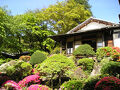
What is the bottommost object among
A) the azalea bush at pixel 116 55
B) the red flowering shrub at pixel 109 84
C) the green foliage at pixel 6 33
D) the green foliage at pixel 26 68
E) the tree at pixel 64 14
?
the green foliage at pixel 26 68

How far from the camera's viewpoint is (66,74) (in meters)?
6.50

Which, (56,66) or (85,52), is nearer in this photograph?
(56,66)

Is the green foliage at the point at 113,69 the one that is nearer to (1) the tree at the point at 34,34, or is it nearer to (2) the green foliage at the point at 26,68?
(2) the green foliage at the point at 26,68

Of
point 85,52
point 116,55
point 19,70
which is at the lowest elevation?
point 19,70

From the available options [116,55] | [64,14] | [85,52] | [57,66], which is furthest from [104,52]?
[64,14]

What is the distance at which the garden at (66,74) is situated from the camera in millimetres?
4729

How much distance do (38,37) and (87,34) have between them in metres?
10.6

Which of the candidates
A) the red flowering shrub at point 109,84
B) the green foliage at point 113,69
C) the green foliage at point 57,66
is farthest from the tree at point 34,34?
the red flowering shrub at point 109,84

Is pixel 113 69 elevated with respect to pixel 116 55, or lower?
lower

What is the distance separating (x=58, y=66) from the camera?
20.0 feet

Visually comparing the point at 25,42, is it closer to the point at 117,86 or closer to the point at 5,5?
the point at 5,5

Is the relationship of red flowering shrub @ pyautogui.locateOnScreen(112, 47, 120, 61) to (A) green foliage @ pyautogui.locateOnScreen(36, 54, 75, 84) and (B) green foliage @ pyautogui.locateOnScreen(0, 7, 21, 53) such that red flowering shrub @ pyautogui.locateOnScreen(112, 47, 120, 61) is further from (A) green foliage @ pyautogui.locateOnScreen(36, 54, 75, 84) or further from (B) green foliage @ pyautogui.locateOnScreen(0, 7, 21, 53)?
(B) green foliage @ pyautogui.locateOnScreen(0, 7, 21, 53)

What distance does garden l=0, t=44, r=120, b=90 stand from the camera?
473cm

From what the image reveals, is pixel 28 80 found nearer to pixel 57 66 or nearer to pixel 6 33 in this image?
pixel 57 66
